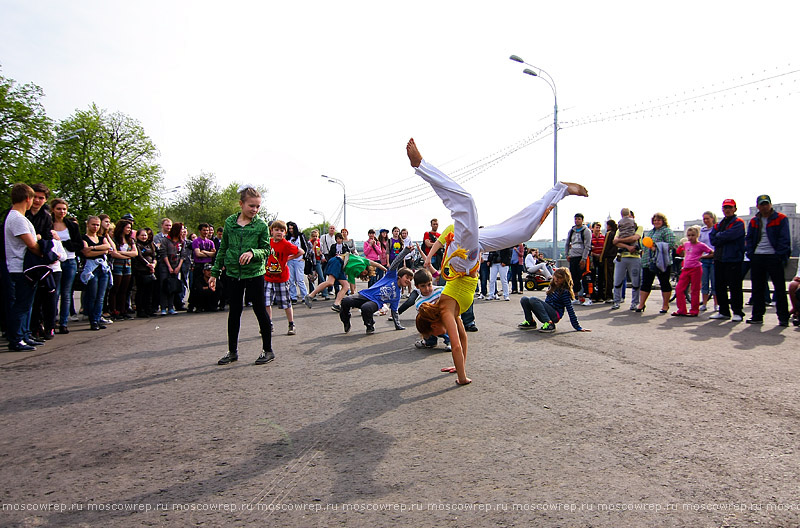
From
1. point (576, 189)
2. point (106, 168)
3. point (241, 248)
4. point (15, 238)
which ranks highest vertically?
point (106, 168)

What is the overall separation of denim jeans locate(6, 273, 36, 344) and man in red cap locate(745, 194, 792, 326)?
11686mm

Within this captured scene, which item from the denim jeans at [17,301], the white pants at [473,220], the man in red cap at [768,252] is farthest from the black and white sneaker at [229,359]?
the man in red cap at [768,252]

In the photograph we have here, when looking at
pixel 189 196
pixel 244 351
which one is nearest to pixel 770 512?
pixel 244 351

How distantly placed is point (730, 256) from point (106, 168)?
48303mm

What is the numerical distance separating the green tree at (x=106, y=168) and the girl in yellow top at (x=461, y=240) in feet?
142

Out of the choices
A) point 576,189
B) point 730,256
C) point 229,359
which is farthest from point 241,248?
point 730,256

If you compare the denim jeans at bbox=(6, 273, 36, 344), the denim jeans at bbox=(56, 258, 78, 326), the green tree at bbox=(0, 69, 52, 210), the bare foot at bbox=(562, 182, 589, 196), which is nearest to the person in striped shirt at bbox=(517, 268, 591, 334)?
the bare foot at bbox=(562, 182, 589, 196)

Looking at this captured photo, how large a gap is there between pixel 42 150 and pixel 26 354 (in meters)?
37.3

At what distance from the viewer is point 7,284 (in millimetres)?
7090

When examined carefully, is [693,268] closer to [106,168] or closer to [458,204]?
[458,204]

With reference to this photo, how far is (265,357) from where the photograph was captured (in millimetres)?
6234

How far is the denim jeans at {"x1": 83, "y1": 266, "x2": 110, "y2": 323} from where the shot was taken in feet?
31.3

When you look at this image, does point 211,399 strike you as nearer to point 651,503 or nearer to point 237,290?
point 237,290

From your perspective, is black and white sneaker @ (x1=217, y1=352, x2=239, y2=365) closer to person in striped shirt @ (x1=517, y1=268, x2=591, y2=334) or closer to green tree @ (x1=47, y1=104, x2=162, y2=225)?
person in striped shirt @ (x1=517, y1=268, x2=591, y2=334)
